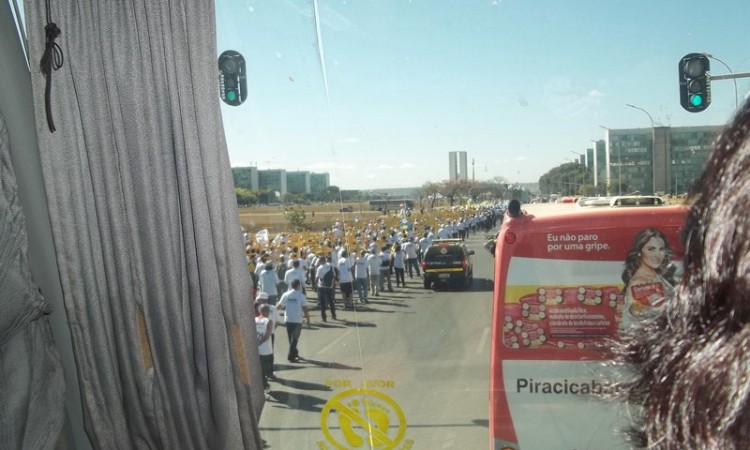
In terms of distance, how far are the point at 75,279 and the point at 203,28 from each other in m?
0.74

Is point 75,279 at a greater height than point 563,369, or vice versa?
point 75,279

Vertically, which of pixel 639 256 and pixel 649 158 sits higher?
pixel 649 158

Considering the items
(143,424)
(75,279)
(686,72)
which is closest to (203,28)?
(75,279)

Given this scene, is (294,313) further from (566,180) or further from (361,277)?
(566,180)

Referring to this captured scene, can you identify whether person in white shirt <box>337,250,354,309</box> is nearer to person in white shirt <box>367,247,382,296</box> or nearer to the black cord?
person in white shirt <box>367,247,382,296</box>

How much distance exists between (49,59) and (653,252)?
1.63 meters

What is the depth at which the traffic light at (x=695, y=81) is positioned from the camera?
1359 mm

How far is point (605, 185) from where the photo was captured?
1.60 m

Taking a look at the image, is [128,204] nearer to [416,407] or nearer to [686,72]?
[416,407]

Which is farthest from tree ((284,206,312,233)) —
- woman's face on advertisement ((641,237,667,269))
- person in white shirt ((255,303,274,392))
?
woman's face on advertisement ((641,237,667,269))

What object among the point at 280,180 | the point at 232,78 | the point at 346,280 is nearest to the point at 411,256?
the point at 346,280

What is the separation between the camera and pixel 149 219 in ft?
5.02

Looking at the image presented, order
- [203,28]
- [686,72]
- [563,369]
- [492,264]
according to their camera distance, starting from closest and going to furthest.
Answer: [686,72]
[203,28]
[563,369]
[492,264]

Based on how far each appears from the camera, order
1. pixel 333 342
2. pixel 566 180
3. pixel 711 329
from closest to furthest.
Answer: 1. pixel 711 329
2. pixel 566 180
3. pixel 333 342
